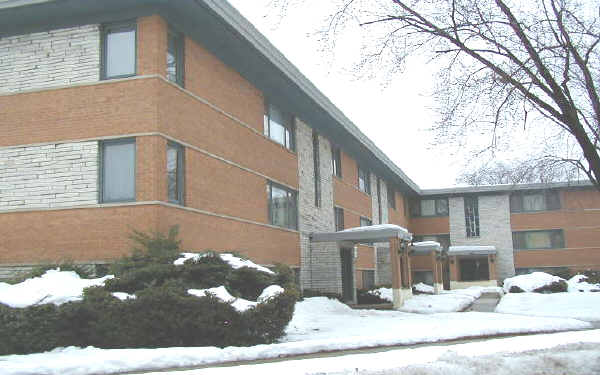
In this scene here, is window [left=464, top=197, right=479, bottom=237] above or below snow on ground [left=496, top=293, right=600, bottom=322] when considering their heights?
above

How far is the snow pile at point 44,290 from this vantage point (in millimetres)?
10672

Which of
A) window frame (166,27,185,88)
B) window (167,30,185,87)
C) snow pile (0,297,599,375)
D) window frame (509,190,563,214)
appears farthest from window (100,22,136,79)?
window frame (509,190,563,214)

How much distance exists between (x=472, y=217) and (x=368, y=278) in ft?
54.7

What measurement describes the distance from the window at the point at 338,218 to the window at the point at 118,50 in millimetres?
15010

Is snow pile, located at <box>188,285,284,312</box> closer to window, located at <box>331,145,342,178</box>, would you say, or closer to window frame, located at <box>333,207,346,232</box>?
window frame, located at <box>333,207,346,232</box>

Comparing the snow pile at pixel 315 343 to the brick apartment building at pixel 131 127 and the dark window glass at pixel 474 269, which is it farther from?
the dark window glass at pixel 474 269

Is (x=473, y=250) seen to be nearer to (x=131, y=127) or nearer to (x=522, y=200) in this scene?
(x=522, y=200)

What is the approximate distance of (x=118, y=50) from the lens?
1502cm

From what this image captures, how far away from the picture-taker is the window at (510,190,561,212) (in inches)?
1763

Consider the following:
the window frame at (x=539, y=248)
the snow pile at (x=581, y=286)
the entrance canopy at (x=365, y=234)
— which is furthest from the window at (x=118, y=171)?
the window frame at (x=539, y=248)

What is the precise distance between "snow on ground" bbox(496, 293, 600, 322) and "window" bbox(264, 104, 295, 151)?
937cm

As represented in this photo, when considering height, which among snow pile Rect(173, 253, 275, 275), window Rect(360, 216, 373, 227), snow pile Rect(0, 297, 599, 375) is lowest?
snow pile Rect(0, 297, 599, 375)

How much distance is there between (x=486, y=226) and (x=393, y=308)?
24.8 meters

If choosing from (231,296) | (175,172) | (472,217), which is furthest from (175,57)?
(472,217)
